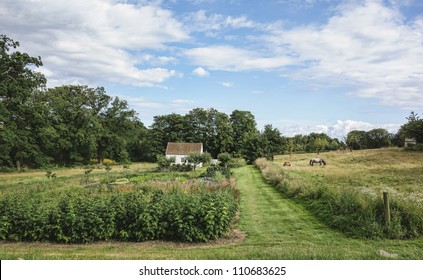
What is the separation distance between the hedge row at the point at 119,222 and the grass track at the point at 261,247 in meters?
0.34

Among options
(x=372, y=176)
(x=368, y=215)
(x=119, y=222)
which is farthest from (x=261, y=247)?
(x=372, y=176)

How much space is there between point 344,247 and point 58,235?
8.21m

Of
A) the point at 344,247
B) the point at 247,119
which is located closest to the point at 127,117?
the point at 247,119

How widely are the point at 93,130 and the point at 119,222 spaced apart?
52.1m

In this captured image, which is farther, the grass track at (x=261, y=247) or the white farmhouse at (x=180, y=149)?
the white farmhouse at (x=180, y=149)

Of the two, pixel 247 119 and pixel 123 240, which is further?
pixel 247 119

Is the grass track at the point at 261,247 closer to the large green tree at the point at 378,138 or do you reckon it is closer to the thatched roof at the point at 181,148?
the thatched roof at the point at 181,148

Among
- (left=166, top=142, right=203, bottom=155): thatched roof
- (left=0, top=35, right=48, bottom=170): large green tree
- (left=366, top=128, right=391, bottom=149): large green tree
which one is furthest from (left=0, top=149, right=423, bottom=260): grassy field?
(left=366, top=128, right=391, bottom=149): large green tree

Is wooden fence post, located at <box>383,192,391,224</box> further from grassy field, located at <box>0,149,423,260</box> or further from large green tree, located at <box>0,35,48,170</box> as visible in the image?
large green tree, located at <box>0,35,48,170</box>

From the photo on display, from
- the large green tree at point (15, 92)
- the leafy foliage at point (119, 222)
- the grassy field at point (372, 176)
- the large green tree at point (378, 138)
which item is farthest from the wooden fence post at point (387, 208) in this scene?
the large green tree at point (378, 138)

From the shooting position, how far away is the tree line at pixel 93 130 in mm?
30547

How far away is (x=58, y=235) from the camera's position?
33.7 ft
